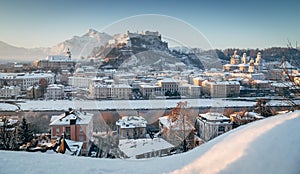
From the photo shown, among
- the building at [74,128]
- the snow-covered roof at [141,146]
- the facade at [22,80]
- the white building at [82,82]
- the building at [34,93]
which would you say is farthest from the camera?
the facade at [22,80]

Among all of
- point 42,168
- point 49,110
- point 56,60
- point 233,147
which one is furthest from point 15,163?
point 56,60

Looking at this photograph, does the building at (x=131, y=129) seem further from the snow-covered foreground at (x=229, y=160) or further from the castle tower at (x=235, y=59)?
the castle tower at (x=235, y=59)

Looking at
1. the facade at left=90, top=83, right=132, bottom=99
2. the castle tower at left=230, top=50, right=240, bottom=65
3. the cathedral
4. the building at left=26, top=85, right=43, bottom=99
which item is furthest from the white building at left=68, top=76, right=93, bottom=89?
the castle tower at left=230, top=50, right=240, bottom=65

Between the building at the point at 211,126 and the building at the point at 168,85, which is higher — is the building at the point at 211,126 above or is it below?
below

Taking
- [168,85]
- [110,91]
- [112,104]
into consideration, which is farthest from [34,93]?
[168,85]

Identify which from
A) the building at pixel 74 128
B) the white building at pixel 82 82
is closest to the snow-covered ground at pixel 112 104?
the white building at pixel 82 82

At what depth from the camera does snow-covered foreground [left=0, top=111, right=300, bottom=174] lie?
99 centimetres

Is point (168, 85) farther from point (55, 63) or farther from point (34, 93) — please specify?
point (55, 63)

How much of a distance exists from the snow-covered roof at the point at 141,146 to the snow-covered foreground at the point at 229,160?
2.32m

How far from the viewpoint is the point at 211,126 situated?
602cm

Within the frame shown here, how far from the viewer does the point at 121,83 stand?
40.0 ft

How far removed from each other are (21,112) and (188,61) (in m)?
7.35

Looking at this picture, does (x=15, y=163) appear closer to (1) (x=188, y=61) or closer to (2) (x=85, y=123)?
(2) (x=85, y=123)

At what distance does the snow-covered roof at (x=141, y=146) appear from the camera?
387cm
